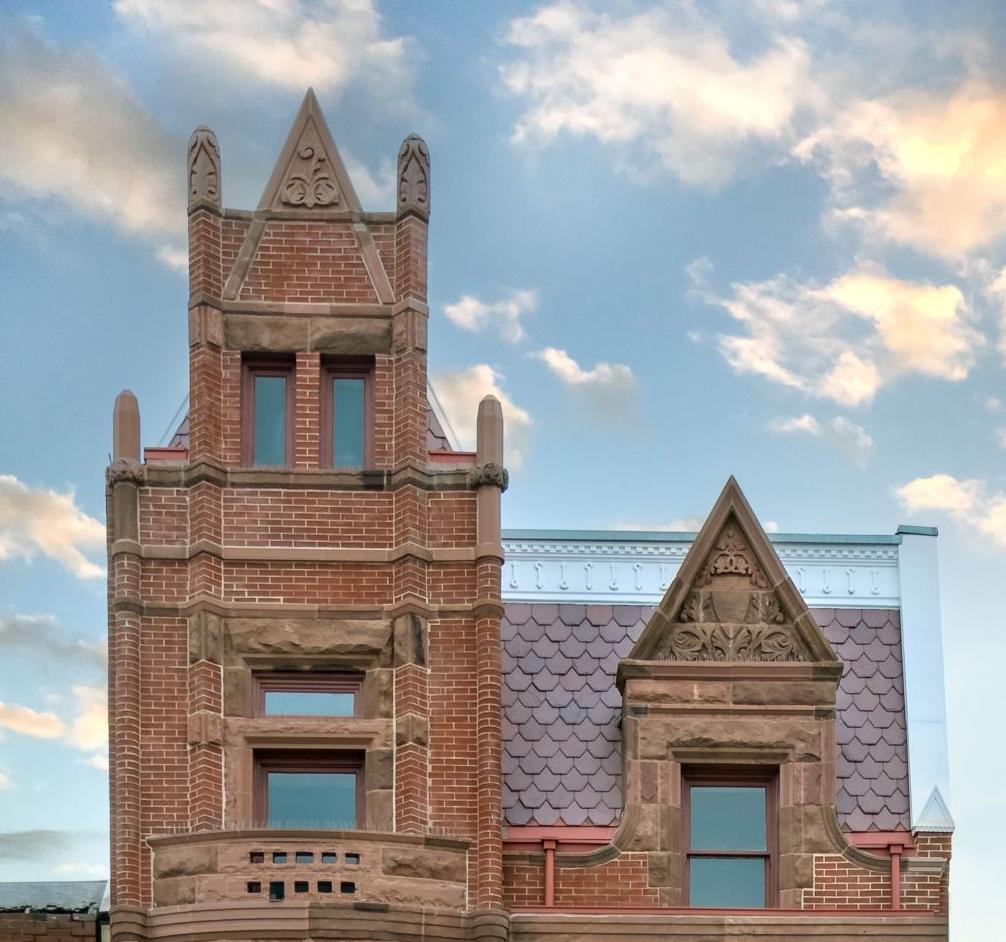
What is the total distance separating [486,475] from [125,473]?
4.33 m

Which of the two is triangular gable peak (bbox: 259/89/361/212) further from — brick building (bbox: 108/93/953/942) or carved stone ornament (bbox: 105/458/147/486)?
carved stone ornament (bbox: 105/458/147/486)

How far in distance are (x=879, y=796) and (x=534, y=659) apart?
4.63m

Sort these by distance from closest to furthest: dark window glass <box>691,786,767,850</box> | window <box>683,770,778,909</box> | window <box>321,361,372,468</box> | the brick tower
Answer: the brick tower, window <box>683,770,778,909</box>, dark window glass <box>691,786,767,850</box>, window <box>321,361,372,468</box>

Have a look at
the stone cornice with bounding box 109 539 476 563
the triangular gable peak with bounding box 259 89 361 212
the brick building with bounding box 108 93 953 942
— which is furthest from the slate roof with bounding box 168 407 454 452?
the triangular gable peak with bounding box 259 89 361 212

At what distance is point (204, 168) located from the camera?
33625mm

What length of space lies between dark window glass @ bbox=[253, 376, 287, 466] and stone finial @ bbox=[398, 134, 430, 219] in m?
2.75

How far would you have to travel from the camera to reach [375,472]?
32375 mm

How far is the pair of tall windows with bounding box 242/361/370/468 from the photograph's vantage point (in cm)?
3284

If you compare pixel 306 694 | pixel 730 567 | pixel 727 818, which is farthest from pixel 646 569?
pixel 306 694

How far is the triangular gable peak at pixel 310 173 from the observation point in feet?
111

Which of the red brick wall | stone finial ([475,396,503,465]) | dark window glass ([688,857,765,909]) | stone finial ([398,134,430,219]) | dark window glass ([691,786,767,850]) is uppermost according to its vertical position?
stone finial ([398,134,430,219])

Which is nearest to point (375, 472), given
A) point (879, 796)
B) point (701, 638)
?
point (701, 638)

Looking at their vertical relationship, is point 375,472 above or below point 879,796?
above

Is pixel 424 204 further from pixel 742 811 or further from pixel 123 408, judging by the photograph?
pixel 742 811
